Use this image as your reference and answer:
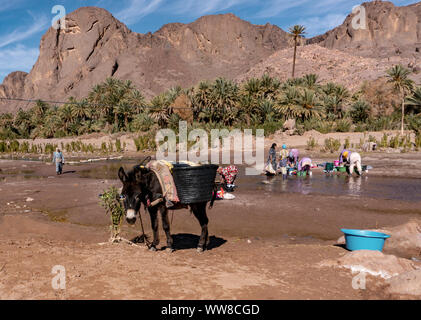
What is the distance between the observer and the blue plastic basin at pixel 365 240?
6103mm

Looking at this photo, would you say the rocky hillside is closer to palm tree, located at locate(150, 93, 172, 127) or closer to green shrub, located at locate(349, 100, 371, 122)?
green shrub, located at locate(349, 100, 371, 122)

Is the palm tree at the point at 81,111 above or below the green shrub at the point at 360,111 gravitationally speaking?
above

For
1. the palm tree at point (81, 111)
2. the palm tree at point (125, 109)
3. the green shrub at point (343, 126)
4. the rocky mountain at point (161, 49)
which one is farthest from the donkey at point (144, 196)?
the rocky mountain at point (161, 49)

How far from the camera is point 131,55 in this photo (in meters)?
141

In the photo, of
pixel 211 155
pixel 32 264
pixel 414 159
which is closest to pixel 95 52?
pixel 211 155

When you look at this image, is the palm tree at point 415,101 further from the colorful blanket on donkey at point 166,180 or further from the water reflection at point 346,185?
the colorful blanket on donkey at point 166,180

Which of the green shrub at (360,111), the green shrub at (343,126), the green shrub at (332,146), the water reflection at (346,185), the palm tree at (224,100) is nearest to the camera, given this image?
the water reflection at (346,185)

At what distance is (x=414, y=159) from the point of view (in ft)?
76.6

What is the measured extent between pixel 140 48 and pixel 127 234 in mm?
148426

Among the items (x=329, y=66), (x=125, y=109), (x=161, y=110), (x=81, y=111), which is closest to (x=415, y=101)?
(x=161, y=110)

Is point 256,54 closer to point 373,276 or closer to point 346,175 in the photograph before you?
point 346,175

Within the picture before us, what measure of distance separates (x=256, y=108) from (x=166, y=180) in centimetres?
3955

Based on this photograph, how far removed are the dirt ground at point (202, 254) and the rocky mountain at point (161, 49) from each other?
113268 mm

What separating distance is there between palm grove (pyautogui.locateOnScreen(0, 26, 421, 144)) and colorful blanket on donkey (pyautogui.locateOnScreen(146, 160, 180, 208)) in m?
28.7
